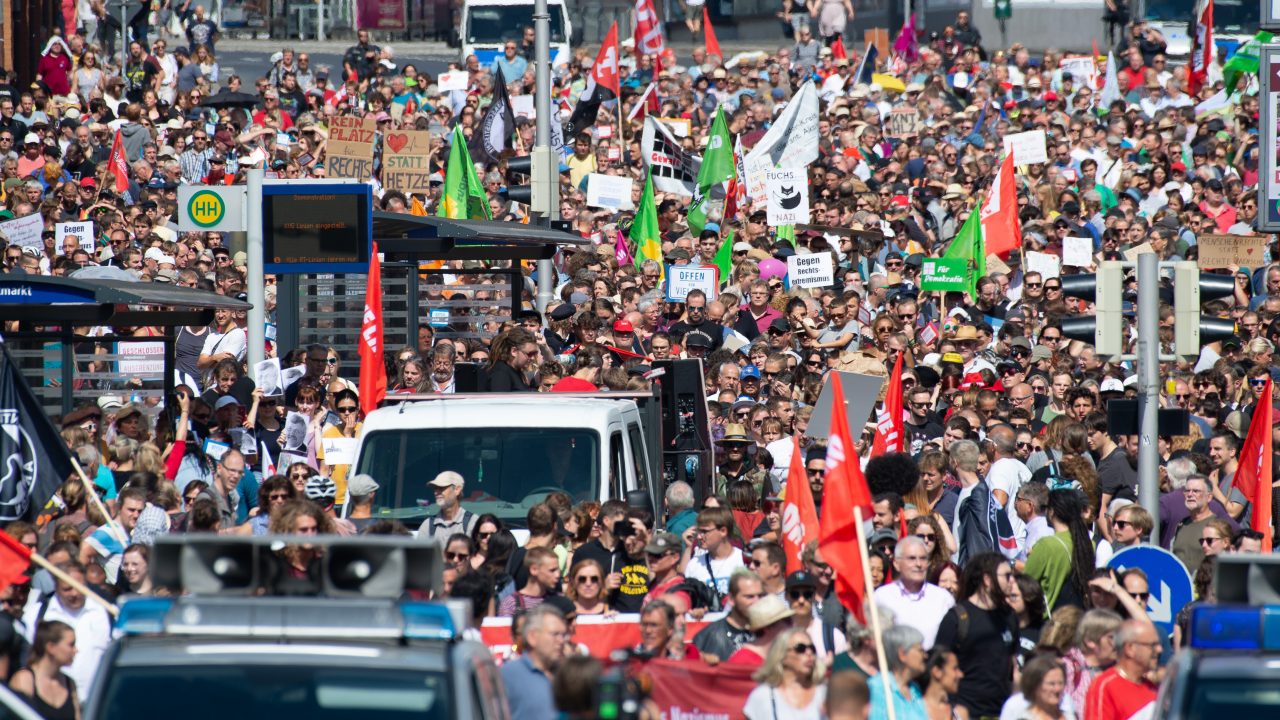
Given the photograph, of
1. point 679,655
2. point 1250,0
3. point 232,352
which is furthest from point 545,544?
point 1250,0

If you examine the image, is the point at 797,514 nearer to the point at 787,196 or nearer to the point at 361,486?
the point at 361,486

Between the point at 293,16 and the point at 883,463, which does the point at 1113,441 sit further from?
the point at 293,16

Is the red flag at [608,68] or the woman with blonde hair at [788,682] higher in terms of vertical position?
the red flag at [608,68]

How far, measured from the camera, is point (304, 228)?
58.0ft

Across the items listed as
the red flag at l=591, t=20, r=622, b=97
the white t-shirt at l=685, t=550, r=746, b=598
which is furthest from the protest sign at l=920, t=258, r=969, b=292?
the white t-shirt at l=685, t=550, r=746, b=598

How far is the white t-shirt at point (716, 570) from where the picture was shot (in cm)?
1166

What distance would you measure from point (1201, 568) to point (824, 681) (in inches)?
115

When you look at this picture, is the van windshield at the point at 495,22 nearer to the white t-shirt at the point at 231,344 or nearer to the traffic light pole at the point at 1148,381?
the white t-shirt at the point at 231,344

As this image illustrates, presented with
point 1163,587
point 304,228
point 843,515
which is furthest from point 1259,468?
point 304,228

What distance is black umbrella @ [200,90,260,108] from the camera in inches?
1181

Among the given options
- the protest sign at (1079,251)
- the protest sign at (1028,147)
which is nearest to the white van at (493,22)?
the protest sign at (1028,147)

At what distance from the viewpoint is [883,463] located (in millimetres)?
13164

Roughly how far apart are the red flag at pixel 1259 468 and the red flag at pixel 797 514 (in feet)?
8.49

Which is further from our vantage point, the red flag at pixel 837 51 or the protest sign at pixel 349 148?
the red flag at pixel 837 51
